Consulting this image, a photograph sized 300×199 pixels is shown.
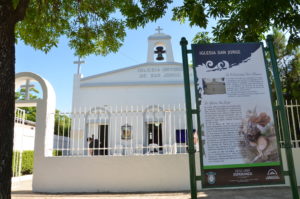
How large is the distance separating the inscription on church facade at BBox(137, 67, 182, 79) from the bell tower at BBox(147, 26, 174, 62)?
0.66 m

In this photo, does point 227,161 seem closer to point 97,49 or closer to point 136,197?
point 136,197

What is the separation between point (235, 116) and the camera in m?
2.96

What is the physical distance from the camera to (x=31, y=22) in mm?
5418

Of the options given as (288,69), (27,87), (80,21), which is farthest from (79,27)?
(288,69)

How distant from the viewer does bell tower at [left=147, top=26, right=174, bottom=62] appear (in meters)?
16.6

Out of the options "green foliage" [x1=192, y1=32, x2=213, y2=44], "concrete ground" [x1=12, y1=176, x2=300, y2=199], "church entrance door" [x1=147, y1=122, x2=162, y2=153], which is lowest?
"concrete ground" [x1=12, y1=176, x2=300, y2=199]

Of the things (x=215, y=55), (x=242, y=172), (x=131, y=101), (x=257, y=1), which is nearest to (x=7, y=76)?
(x=215, y=55)

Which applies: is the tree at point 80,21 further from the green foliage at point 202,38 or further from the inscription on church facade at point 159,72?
the inscription on church facade at point 159,72

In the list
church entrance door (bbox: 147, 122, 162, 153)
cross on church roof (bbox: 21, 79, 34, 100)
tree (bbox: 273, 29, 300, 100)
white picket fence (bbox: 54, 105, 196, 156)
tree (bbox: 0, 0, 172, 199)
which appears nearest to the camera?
tree (bbox: 0, 0, 172, 199)

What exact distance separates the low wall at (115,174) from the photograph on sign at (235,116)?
373 cm

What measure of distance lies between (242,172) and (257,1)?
2657 mm

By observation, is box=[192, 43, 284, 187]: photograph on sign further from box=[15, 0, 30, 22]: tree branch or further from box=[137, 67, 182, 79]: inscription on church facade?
box=[137, 67, 182, 79]: inscription on church facade

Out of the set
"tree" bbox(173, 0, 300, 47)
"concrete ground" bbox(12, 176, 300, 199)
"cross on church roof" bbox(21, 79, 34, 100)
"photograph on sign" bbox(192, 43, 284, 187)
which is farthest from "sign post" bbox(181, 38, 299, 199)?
"cross on church roof" bbox(21, 79, 34, 100)

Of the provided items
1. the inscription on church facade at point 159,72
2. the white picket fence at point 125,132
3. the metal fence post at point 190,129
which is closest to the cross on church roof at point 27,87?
the white picket fence at point 125,132
